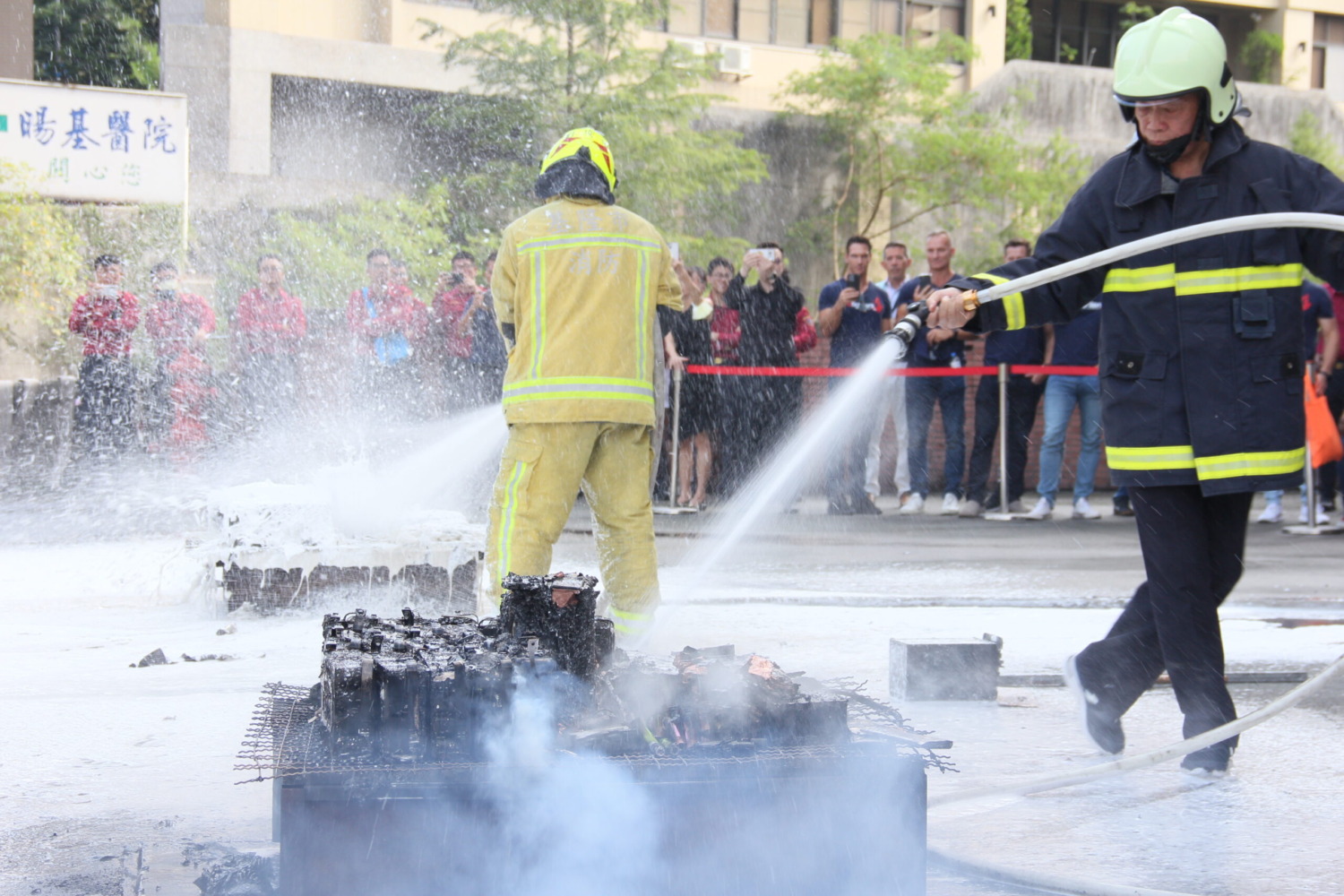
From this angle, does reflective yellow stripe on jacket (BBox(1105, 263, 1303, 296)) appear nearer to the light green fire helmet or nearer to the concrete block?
the light green fire helmet

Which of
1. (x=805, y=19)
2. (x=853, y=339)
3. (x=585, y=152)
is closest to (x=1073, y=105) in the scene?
(x=805, y=19)

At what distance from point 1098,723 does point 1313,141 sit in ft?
84.5

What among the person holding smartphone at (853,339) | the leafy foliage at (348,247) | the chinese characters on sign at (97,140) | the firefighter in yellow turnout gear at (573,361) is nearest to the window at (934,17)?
the leafy foliage at (348,247)

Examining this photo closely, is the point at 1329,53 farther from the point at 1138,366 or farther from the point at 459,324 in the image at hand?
the point at 1138,366

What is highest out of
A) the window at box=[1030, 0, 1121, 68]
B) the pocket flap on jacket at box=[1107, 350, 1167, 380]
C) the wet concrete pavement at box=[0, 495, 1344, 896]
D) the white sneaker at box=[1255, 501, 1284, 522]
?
the window at box=[1030, 0, 1121, 68]

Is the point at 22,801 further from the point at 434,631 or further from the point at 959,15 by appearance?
the point at 959,15

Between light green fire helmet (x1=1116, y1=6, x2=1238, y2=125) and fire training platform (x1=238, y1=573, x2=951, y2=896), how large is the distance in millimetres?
1755

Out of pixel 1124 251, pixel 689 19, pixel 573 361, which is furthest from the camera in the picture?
pixel 689 19

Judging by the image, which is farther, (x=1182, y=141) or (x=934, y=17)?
(x=934, y=17)

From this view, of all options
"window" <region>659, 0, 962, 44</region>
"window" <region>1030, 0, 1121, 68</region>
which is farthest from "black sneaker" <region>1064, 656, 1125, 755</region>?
"window" <region>1030, 0, 1121, 68</region>

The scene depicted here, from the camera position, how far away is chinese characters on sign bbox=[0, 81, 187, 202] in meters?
14.0

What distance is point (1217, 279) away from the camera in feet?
11.1

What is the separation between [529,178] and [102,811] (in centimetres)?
1548

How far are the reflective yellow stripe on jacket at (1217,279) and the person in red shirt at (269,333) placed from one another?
7.77 meters
